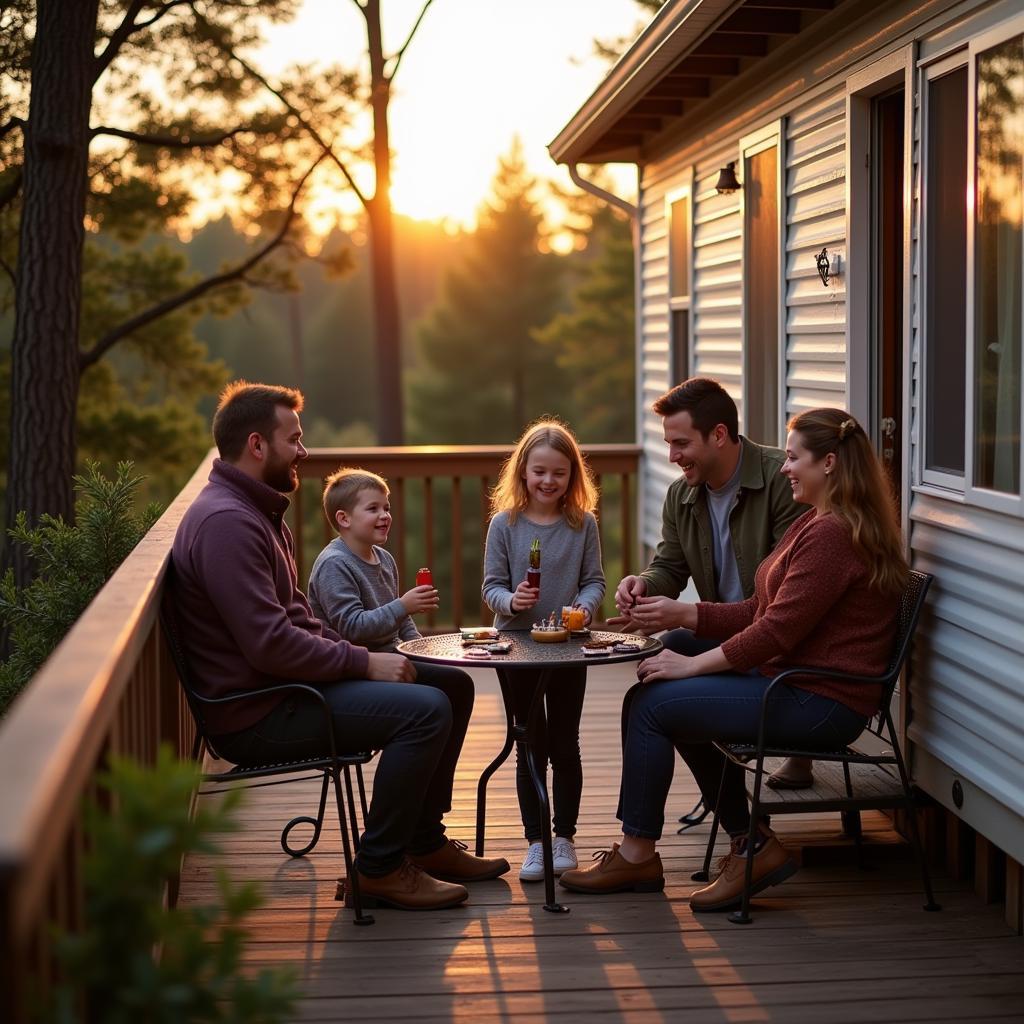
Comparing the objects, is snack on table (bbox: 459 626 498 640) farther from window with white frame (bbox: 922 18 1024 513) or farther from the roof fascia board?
the roof fascia board

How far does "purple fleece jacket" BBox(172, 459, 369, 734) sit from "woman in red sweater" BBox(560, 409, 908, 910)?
2.83ft

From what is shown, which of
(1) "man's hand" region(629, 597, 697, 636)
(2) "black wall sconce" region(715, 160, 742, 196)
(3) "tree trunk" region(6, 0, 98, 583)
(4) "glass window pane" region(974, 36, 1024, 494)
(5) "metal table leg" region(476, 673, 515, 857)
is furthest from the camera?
(3) "tree trunk" region(6, 0, 98, 583)

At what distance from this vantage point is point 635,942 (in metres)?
3.88

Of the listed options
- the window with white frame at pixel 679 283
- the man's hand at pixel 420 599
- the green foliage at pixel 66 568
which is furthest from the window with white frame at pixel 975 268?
the window with white frame at pixel 679 283

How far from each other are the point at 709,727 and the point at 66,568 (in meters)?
2.52

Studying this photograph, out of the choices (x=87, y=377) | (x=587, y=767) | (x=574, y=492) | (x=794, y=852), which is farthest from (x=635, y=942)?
(x=87, y=377)

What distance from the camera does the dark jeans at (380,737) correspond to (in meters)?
4.02

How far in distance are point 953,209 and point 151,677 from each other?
8.35ft

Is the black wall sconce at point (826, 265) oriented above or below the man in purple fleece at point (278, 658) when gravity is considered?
above

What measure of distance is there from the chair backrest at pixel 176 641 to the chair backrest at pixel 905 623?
5.99ft

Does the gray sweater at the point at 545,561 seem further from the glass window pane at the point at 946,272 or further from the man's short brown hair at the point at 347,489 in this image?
the glass window pane at the point at 946,272

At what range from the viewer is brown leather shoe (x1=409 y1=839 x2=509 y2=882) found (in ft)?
14.4

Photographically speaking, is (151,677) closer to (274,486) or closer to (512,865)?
(274,486)

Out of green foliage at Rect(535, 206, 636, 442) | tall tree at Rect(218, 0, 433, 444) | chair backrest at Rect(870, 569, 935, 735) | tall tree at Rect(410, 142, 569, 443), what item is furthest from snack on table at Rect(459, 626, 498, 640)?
tall tree at Rect(410, 142, 569, 443)
